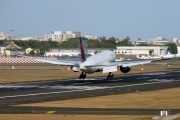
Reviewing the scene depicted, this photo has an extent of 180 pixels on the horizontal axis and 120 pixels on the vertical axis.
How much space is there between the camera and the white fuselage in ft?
290

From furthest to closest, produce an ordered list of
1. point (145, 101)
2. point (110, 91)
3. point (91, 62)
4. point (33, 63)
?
point (33, 63), point (91, 62), point (110, 91), point (145, 101)

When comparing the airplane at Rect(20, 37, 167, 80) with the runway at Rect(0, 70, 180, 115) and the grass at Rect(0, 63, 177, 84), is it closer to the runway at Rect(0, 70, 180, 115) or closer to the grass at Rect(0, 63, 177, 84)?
the grass at Rect(0, 63, 177, 84)

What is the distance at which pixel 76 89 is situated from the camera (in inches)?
2923

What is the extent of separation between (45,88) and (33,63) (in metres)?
106

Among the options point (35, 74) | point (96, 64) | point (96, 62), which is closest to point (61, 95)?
point (96, 64)

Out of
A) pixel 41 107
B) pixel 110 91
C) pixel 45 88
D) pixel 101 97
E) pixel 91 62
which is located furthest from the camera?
pixel 91 62

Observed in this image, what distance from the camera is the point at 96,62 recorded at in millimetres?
91562

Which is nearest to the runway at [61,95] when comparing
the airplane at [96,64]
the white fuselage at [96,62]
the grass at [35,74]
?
the white fuselage at [96,62]

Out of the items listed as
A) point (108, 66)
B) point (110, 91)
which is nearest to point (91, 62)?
point (108, 66)

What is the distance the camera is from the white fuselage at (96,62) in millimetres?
88375

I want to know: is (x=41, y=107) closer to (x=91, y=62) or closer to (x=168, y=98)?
(x=168, y=98)

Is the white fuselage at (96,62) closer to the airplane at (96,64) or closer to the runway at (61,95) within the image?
the airplane at (96,64)

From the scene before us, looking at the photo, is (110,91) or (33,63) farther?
(33,63)

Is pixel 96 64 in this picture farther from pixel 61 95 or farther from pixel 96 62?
pixel 61 95
